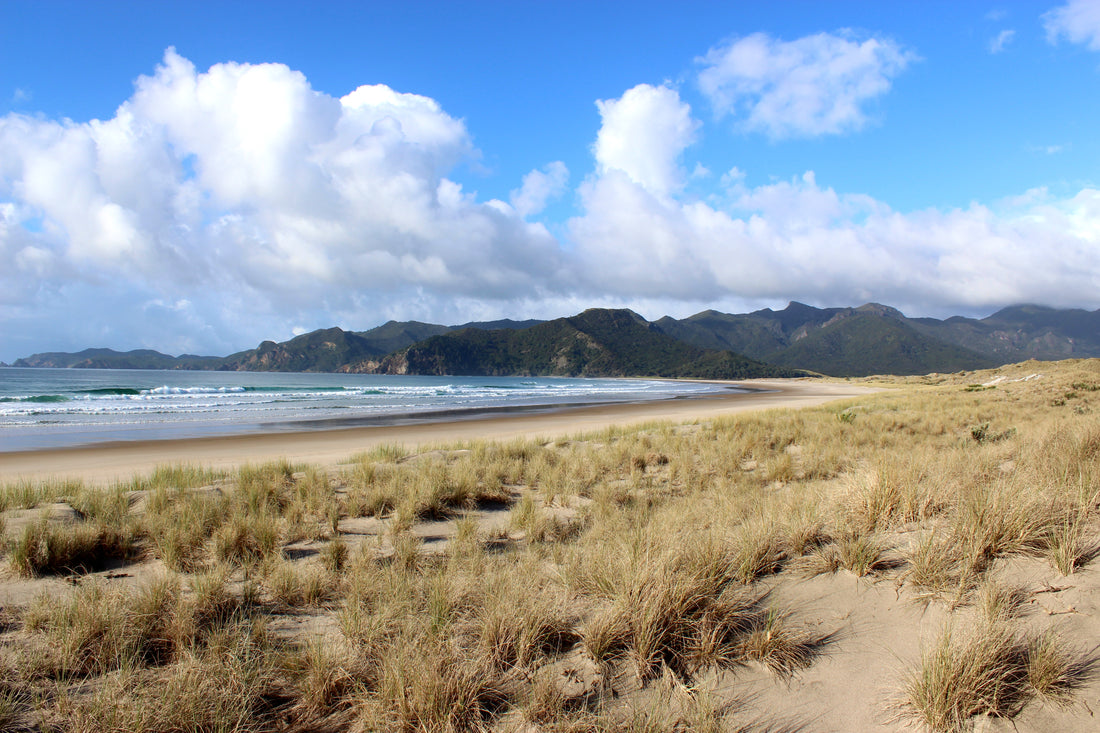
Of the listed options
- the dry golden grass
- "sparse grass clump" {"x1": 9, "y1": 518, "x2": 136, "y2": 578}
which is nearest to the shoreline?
"sparse grass clump" {"x1": 9, "y1": 518, "x2": 136, "y2": 578}

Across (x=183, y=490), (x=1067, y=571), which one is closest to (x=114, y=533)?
(x=183, y=490)

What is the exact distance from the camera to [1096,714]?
267 cm

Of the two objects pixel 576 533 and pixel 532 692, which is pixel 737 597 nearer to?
pixel 532 692

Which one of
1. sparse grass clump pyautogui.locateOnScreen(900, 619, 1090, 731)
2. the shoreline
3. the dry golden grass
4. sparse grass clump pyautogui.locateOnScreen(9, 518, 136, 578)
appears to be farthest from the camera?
the shoreline

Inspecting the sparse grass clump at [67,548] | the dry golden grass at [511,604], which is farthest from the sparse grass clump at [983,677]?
the sparse grass clump at [67,548]

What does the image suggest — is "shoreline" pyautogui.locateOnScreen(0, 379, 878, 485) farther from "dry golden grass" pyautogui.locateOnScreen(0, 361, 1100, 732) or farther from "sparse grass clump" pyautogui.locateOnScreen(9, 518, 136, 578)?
"dry golden grass" pyautogui.locateOnScreen(0, 361, 1100, 732)

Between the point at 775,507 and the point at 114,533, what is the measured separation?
7.51 metres

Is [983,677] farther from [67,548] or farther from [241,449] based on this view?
[241,449]

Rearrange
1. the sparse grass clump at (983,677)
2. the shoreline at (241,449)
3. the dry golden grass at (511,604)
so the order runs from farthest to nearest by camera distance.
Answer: the shoreline at (241,449)
the dry golden grass at (511,604)
the sparse grass clump at (983,677)

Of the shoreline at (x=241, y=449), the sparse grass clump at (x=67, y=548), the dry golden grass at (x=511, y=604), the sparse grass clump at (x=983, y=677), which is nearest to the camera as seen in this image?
the sparse grass clump at (x=983, y=677)

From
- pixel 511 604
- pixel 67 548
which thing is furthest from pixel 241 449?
pixel 511 604

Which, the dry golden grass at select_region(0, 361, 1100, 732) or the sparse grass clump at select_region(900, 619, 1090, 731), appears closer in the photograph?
the sparse grass clump at select_region(900, 619, 1090, 731)

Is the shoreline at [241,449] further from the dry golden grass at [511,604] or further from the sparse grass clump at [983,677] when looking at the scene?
the sparse grass clump at [983,677]

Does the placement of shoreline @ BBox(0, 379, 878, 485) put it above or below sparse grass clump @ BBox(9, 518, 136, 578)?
below
